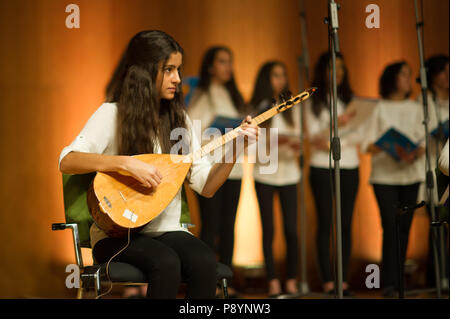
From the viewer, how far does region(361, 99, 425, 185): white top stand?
3477 mm

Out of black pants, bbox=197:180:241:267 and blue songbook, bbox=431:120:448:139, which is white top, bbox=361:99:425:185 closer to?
blue songbook, bbox=431:120:448:139

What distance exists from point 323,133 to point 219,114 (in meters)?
0.65

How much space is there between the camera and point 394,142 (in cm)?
329

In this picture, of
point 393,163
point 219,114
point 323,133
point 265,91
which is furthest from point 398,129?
point 219,114

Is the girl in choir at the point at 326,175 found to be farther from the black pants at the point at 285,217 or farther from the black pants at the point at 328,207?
the black pants at the point at 285,217

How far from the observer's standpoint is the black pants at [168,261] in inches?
65.7

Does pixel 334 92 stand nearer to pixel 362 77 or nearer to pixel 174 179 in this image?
pixel 174 179

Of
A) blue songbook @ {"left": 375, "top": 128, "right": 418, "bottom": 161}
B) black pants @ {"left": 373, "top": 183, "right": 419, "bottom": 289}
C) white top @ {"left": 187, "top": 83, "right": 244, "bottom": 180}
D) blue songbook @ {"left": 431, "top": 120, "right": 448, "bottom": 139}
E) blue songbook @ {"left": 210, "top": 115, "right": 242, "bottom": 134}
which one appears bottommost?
black pants @ {"left": 373, "top": 183, "right": 419, "bottom": 289}

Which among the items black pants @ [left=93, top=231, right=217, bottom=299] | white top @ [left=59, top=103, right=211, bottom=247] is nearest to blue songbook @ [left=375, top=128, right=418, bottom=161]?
white top @ [left=59, top=103, right=211, bottom=247]

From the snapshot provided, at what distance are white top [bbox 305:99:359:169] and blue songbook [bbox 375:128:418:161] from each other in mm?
190

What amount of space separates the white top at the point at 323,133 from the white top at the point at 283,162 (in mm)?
104

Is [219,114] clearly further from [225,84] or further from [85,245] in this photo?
[85,245]

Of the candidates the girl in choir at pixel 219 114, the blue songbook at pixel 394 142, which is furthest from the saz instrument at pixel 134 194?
the blue songbook at pixel 394 142
